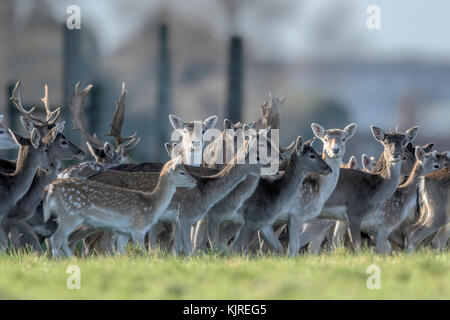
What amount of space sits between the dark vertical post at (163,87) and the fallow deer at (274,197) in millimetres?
7341

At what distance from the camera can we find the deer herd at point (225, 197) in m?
8.66

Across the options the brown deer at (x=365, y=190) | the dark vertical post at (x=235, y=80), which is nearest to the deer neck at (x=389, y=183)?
the brown deer at (x=365, y=190)

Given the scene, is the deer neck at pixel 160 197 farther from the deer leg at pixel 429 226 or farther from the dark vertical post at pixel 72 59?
the dark vertical post at pixel 72 59

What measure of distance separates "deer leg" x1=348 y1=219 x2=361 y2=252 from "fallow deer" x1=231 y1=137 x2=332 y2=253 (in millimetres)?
971

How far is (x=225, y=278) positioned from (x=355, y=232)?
351 centimetres

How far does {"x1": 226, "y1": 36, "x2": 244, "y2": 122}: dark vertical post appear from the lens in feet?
55.5

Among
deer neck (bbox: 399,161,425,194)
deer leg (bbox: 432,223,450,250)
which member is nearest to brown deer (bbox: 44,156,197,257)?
deer neck (bbox: 399,161,425,194)

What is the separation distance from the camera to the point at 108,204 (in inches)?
336

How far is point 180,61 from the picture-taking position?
3228cm

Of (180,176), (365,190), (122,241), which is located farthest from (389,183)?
(122,241)

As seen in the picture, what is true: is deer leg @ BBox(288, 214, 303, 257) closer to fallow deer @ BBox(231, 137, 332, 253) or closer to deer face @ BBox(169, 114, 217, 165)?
fallow deer @ BBox(231, 137, 332, 253)

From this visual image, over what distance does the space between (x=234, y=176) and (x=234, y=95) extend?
7.92 m

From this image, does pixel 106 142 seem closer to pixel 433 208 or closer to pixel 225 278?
pixel 433 208

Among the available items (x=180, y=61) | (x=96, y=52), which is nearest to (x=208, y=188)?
(x=96, y=52)
